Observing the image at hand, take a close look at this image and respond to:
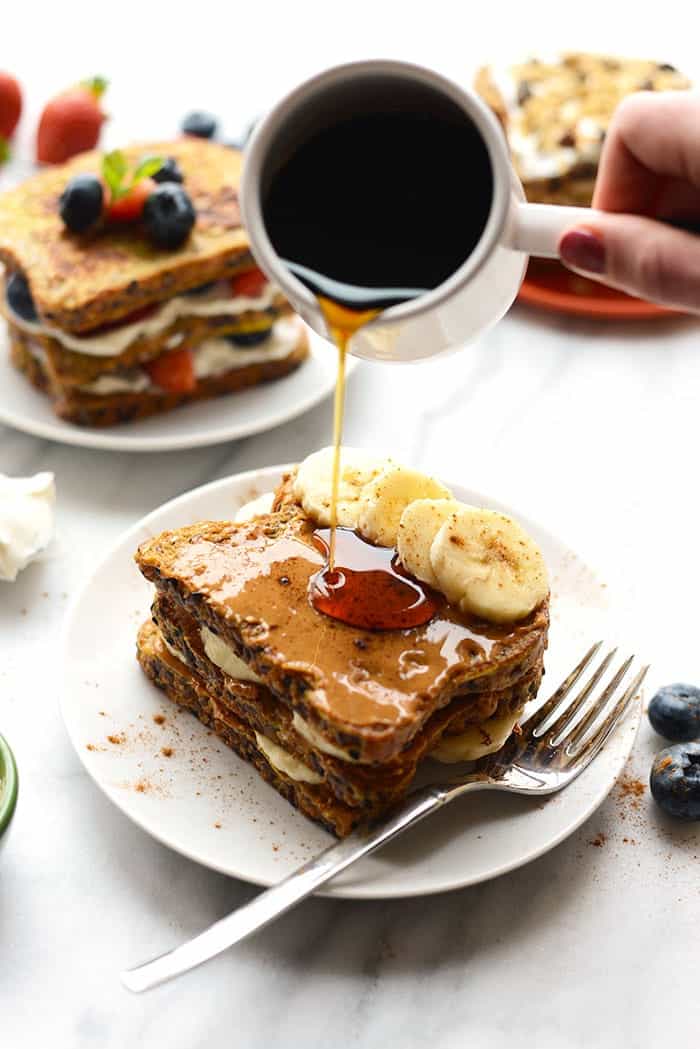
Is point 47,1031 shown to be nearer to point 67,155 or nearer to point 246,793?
point 246,793

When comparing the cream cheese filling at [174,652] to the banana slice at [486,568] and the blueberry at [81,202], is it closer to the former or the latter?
the banana slice at [486,568]

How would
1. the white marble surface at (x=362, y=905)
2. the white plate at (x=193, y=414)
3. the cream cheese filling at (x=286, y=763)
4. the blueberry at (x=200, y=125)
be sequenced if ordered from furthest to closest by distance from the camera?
the blueberry at (x=200, y=125) < the white plate at (x=193, y=414) < the cream cheese filling at (x=286, y=763) < the white marble surface at (x=362, y=905)

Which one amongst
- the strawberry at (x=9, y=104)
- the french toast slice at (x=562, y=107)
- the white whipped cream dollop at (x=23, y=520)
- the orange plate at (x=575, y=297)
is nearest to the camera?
the white whipped cream dollop at (x=23, y=520)

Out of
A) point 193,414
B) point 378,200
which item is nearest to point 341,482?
point 378,200

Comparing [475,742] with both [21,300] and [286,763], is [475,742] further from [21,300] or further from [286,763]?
[21,300]

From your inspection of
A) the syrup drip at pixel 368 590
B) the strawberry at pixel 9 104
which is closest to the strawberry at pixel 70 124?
the strawberry at pixel 9 104

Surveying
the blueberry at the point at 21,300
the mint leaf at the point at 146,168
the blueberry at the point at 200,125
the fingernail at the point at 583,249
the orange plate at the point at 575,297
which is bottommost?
the orange plate at the point at 575,297

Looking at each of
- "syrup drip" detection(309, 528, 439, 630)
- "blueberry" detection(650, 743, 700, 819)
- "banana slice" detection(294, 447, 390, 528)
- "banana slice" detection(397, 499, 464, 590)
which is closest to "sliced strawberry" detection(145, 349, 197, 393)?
"banana slice" detection(294, 447, 390, 528)

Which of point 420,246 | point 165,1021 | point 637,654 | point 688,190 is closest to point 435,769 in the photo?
point 637,654
